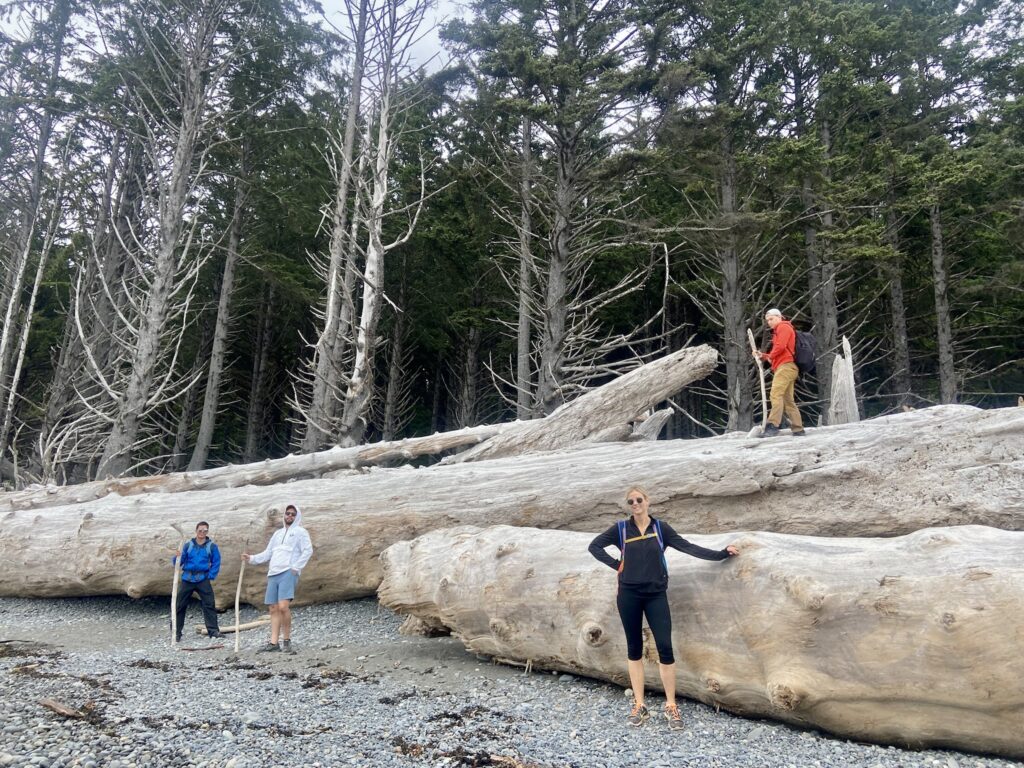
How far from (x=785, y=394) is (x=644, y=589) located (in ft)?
12.6

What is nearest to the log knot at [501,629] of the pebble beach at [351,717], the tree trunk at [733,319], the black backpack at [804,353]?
the pebble beach at [351,717]

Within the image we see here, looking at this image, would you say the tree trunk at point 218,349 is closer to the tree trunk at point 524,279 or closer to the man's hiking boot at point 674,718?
the tree trunk at point 524,279

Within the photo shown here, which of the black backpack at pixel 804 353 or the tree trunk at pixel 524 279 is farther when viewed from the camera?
the tree trunk at pixel 524 279

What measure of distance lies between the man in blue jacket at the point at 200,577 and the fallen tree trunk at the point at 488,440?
2369mm

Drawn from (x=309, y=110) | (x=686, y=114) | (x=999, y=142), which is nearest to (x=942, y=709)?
(x=686, y=114)

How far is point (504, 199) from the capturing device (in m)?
21.0

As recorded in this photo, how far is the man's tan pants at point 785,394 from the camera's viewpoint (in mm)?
7258

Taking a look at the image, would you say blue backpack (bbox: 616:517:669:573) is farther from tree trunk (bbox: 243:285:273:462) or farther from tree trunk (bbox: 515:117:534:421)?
tree trunk (bbox: 243:285:273:462)

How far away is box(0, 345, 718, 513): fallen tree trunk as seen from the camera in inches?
379

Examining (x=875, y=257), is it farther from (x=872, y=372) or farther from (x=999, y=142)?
(x=872, y=372)

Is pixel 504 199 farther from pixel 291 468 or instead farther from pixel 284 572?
pixel 284 572

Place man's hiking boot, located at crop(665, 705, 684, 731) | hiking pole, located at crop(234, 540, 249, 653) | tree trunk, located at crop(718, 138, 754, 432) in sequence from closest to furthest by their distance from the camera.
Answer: man's hiking boot, located at crop(665, 705, 684, 731) → hiking pole, located at crop(234, 540, 249, 653) → tree trunk, located at crop(718, 138, 754, 432)

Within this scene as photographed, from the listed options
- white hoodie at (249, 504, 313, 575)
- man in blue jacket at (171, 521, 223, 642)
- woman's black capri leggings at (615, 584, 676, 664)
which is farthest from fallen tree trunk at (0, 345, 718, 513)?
woman's black capri leggings at (615, 584, 676, 664)

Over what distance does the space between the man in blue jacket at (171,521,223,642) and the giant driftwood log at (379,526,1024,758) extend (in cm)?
380
